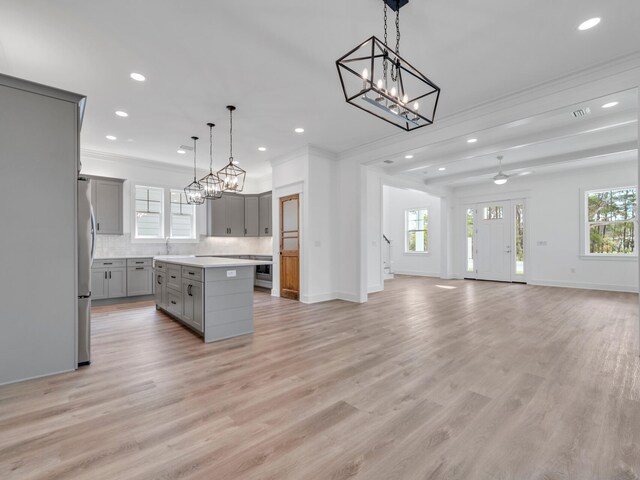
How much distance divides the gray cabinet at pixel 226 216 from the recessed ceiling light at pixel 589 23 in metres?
7.14

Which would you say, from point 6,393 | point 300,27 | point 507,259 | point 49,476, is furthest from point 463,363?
point 507,259

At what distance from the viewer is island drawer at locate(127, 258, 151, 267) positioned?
619 centimetres

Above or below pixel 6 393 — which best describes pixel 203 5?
above

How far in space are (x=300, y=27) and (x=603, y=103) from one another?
148 inches

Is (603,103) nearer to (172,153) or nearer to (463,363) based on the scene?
(463,363)

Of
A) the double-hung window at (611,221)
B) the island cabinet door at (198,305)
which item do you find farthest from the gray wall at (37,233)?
the double-hung window at (611,221)

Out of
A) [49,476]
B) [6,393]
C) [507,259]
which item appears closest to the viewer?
[49,476]

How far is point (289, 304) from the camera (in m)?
5.92

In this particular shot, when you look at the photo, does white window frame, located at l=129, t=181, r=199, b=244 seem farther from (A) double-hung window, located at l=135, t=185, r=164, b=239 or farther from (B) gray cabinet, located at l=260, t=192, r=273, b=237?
(B) gray cabinet, located at l=260, t=192, r=273, b=237

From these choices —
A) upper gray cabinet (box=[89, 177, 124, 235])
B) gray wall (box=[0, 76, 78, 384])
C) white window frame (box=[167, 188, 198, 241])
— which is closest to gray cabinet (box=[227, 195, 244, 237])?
white window frame (box=[167, 188, 198, 241])

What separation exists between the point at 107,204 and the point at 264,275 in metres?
3.74

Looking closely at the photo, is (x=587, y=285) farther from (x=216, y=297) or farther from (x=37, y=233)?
(x=37, y=233)

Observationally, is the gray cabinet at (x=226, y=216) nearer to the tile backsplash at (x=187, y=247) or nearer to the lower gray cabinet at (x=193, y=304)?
the tile backsplash at (x=187, y=247)

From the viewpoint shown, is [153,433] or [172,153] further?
[172,153]
